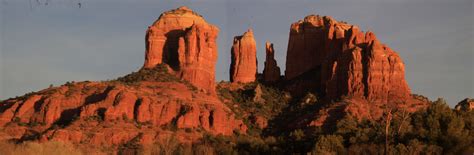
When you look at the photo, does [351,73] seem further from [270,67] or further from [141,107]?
[141,107]

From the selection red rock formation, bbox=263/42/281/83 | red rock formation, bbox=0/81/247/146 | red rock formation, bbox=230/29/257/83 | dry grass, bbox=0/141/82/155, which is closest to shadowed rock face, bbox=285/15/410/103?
red rock formation, bbox=263/42/281/83

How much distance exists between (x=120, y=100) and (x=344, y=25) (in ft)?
146

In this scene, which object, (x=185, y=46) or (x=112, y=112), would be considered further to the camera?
(x=185, y=46)

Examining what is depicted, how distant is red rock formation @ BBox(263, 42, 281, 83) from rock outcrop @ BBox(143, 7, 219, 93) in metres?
14.3

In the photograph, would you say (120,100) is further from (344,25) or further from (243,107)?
(344,25)

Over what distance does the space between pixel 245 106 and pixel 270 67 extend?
14694 mm

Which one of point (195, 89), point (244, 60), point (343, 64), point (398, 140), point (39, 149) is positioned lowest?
point (39, 149)

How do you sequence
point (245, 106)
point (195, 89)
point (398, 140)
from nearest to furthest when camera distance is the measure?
point (398, 140)
point (195, 89)
point (245, 106)

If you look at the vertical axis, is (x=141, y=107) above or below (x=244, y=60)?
below

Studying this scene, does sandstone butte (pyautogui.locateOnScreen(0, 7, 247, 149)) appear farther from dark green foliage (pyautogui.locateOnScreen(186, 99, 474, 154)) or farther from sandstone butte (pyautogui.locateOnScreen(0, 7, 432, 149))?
dark green foliage (pyautogui.locateOnScreen(186, 99, 474, 154))

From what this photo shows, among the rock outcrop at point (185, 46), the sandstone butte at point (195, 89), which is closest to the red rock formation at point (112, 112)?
the sandstone butte at point (195, 89)

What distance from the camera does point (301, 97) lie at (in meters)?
145

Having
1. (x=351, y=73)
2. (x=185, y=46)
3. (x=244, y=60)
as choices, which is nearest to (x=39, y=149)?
(x=185, y=46)

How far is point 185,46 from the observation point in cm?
13675
